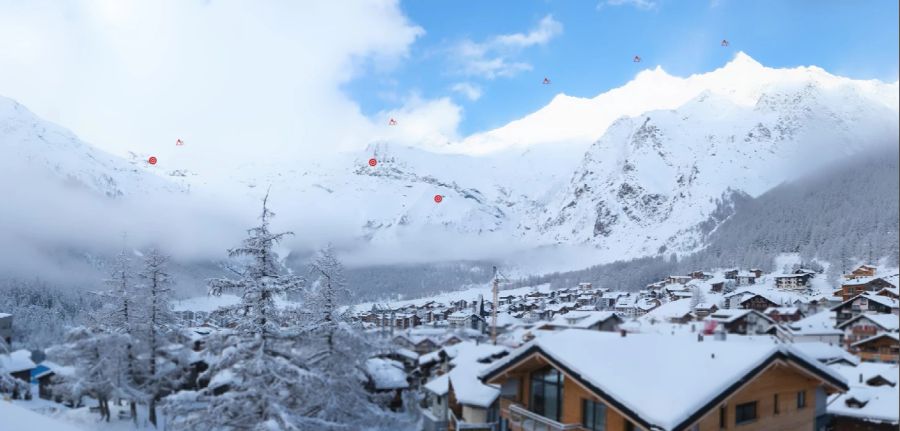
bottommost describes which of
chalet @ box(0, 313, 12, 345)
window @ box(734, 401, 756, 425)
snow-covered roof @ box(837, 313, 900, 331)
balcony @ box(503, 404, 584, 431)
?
balcony @ box(503, 404, 584, 431)

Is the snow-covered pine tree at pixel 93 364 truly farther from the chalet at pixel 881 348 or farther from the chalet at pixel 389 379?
the chalet at pixel 881 348

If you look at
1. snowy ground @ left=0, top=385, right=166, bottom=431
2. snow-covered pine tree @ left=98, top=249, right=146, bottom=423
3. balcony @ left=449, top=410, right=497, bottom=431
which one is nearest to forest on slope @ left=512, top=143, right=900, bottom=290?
balcony @ left=449, top=410, right=497, bottom=431

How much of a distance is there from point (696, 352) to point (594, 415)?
47.0 inches

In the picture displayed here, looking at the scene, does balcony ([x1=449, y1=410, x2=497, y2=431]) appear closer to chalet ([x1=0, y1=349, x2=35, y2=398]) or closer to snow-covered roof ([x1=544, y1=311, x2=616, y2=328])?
snow-covered roof ([x1=544, y1=311, x2=616, y2=328])

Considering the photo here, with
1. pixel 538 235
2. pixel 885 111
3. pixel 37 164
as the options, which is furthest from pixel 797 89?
pixel 37 164

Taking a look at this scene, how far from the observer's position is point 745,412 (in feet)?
15.7

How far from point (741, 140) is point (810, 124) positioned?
5.60ft

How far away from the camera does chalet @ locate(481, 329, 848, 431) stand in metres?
4.43

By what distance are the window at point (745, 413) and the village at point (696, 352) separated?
0.01 metres

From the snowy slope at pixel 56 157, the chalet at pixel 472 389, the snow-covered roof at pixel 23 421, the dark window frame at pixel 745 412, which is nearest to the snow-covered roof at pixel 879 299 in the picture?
the dark window frame at pixel 745 412

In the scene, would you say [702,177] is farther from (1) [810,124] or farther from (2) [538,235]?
(2) [538,235]

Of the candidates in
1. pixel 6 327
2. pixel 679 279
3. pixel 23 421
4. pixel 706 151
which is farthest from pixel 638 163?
pixel 6 327

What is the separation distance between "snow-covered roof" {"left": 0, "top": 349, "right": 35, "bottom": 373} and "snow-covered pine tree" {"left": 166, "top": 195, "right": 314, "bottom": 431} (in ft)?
7.98

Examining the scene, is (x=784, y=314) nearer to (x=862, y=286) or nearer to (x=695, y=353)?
(x=695, y=353)
